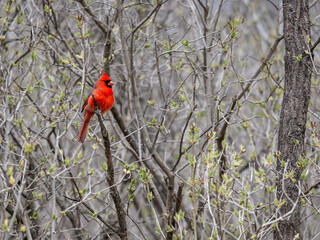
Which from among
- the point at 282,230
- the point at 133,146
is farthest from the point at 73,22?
the point at 282,230

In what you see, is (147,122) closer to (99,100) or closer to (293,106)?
(99,100)

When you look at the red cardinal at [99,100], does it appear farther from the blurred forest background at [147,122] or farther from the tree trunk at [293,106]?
the tree trunk at [293,106]

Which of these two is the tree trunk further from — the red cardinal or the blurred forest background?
the red cardinal

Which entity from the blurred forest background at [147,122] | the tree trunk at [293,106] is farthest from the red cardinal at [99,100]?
the tree trunk at [293,106]

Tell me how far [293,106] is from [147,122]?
51.4 inches

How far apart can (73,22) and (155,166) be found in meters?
2.60

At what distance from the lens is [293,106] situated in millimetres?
4027

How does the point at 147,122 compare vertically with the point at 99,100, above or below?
below

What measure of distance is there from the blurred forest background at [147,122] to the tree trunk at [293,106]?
124 millimetres

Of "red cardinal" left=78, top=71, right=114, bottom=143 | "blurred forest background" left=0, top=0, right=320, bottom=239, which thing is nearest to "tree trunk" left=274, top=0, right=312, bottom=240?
"blurred forest background" left=0, top=0, right=320, bottom=239

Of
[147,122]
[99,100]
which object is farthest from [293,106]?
[99,100]

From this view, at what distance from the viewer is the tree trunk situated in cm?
391

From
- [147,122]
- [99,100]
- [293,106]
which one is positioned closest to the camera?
[293,106]

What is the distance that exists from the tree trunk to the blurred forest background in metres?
0.12
